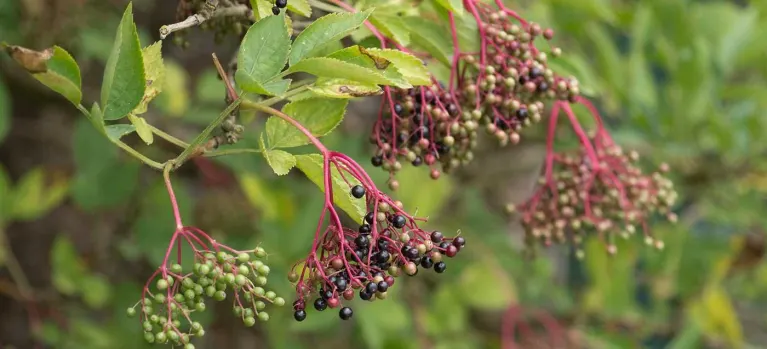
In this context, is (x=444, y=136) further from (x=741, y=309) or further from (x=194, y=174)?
(x=741, y=309)

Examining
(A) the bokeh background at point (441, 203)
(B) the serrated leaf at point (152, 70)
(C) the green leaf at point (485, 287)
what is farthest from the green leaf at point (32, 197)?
(B) the serrated leaf at point (152, 70)

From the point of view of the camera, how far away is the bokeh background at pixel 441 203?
1.74 metres

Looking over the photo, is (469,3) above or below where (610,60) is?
above

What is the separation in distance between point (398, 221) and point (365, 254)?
0.04 meters

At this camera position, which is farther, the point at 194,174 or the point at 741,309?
the point at 741,309

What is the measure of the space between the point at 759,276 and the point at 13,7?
2.01 metres

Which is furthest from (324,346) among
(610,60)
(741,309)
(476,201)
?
(741,309)

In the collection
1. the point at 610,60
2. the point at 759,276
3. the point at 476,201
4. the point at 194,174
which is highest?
the point at 610,60

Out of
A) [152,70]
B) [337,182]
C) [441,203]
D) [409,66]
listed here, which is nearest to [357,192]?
[337,182]

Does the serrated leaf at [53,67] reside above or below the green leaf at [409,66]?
above

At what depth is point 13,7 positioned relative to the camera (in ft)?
5.71

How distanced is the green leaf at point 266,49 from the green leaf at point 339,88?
0.05 metres

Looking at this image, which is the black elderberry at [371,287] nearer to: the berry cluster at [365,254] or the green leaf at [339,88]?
the berry cluster at [365,254]

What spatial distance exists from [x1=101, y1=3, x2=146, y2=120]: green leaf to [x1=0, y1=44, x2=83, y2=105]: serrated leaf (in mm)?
26
